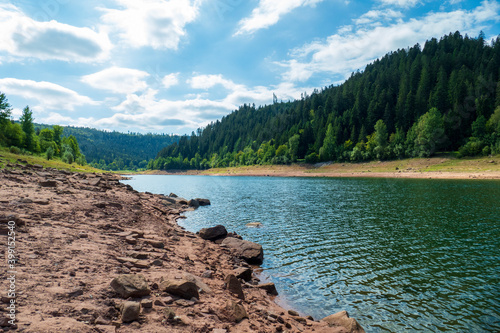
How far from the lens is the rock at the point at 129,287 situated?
289 inches

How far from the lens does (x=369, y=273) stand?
1384 cm

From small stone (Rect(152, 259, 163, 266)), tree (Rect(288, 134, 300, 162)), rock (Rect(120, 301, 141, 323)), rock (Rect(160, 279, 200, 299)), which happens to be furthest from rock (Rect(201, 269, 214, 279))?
tree (Rect(288, 134, 300, 162))

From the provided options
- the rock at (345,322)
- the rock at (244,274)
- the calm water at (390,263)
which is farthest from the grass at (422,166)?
the rock at (345,322)

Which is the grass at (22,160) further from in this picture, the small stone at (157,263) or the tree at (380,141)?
the tree at (380,141)

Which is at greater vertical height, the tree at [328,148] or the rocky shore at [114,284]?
the tree at [328,148]

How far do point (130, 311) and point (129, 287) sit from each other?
4.11ft

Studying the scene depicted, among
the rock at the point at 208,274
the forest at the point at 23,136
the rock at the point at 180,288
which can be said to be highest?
the forest at the point at 23,136

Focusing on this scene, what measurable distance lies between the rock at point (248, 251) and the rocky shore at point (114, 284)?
10cm

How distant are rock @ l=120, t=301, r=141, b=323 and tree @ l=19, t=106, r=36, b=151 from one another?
105 metres

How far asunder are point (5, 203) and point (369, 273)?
66.8ft

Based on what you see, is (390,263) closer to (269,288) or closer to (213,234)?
(269,288)

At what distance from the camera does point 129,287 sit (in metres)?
7.43

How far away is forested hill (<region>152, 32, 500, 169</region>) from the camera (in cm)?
10175

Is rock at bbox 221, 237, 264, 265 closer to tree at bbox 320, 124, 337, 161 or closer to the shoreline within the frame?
the shoreline
